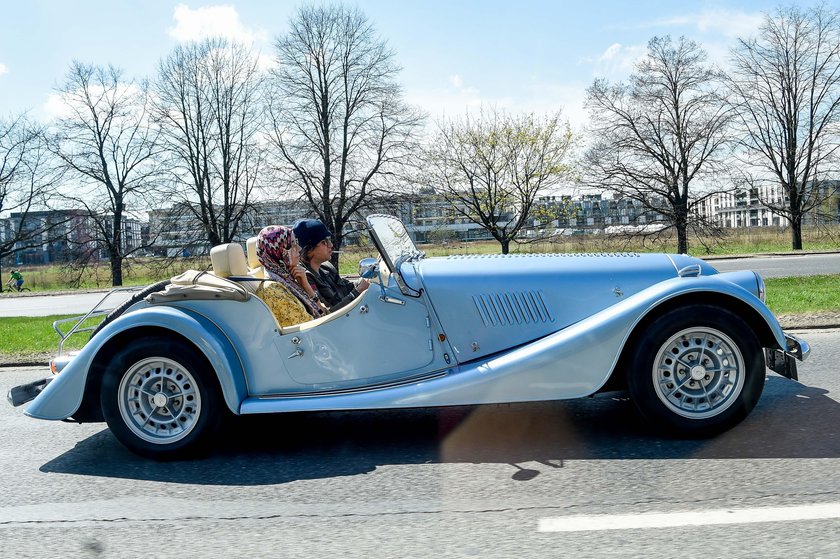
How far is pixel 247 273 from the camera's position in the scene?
4863mm

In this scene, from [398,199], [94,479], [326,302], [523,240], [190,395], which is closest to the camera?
[94,479]

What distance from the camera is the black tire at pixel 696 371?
4.00m

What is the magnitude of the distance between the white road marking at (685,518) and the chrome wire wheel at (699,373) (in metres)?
1.10

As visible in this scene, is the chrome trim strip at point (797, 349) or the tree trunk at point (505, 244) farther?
the tree trunk at point (505, 244)

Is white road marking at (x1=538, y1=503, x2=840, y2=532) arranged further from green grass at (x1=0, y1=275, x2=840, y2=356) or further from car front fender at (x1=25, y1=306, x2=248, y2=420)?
green grass at (x1=0, y1=275, x2=840, y2=356)

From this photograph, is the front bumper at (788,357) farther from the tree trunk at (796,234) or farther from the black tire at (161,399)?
the tree trunk at (796,234)

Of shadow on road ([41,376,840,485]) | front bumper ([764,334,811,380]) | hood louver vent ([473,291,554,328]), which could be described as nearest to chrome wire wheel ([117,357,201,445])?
shadow on road ([41,376,840,485])

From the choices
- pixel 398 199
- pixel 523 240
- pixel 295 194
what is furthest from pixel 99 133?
pixel 523 240

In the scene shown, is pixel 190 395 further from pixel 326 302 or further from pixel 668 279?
pixel 668 279

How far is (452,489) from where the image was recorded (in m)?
3.46

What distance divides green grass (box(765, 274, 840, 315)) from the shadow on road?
175 inches

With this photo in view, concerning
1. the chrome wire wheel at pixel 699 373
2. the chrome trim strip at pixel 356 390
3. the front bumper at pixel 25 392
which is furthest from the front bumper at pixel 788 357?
the front bumper at pixel 25 392

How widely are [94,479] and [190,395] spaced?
0.71m

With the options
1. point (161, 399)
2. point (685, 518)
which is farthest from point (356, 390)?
point (685, 518)
